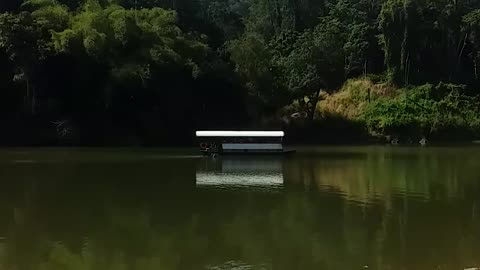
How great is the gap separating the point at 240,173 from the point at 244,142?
11.6 metres

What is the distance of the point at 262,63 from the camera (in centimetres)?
5344

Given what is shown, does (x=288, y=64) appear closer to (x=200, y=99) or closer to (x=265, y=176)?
(x=200, y=99)

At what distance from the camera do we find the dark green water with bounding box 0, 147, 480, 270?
496 inches

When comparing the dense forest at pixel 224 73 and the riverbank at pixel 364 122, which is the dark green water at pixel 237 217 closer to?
the dense forest at pixel 224 73

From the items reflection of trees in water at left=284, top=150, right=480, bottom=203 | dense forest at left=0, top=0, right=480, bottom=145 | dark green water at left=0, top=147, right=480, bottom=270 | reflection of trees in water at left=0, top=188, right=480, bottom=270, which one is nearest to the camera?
reflection of trees in water at left=0, top=188, right=480, bottom=270

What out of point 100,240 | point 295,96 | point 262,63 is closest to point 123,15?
point 262,63

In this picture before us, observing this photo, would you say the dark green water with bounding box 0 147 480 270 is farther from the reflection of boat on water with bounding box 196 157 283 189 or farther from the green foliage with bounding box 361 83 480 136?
the green foliage with bounding box 361 83 480 136

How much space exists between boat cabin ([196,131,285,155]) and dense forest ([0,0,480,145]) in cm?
1049

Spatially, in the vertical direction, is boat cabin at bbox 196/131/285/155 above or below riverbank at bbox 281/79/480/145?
below

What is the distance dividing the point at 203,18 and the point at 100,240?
49.0 m

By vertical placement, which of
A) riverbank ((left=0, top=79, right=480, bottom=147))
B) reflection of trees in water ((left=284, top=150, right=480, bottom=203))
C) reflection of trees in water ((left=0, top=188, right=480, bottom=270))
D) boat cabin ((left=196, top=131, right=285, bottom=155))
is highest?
riverbank ((left=0, top=79, right=480, bottom=147))

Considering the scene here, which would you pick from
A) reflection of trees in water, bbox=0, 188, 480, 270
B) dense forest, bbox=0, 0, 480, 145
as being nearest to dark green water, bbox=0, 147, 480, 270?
reflection of trees in water, bbox=0, 188, 480, 270

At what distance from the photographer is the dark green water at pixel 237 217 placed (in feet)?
41.3

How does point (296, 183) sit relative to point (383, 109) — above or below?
below
